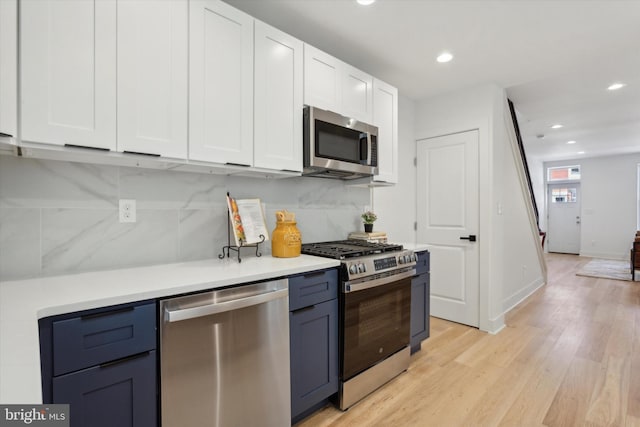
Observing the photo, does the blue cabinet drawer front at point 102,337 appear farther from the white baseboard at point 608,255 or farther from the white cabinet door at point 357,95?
the white baseboard at point 608,255

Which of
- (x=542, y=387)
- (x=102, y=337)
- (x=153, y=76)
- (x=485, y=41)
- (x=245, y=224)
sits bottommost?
(x=542, y=387)

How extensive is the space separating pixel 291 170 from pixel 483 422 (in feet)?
6.45

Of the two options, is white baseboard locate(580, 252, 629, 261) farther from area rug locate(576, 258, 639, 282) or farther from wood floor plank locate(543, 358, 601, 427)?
wood floor plank locate(543, 358, 601, 427)

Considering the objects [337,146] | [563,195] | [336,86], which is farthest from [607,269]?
[336,86]

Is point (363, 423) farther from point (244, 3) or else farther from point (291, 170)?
point (244, 3)

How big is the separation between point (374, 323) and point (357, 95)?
178 centimetres

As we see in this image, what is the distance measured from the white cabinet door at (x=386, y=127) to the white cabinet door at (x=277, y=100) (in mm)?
874

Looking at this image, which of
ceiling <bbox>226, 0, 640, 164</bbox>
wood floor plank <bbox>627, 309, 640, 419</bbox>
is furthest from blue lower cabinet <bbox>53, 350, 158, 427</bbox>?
wood floor plank <bbox>627, 309, 640, 419</bbox>

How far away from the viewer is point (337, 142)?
7.63 ft

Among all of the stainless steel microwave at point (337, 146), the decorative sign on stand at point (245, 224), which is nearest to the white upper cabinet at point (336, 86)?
the stainless steel microwave at point (337, 146)

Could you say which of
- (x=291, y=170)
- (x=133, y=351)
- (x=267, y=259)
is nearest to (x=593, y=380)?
(x=267, y=259)

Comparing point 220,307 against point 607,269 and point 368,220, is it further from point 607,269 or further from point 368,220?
point 607,269

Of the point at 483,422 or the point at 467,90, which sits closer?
the point at 483,422

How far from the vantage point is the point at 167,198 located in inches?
73.1
